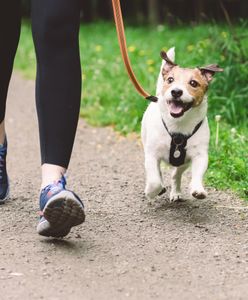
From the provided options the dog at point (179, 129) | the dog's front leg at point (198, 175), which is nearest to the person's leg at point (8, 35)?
the dog at point (179, 129)

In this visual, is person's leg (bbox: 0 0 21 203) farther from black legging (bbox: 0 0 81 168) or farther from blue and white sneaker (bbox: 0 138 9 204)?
black legging (bbox: 0 0 81 168)

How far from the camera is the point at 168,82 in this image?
3.98 meters

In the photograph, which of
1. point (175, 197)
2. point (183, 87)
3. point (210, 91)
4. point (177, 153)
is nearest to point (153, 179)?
point (177, 153)

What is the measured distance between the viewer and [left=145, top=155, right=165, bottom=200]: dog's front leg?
3.97 m

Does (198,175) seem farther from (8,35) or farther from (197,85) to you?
(8,35)

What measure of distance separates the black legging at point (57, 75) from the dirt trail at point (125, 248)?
1.45 ft

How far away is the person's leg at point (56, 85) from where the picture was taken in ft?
10.6

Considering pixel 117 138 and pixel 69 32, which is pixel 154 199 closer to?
pixel 69 32

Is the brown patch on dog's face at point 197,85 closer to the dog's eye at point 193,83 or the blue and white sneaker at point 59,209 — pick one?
the dog's eye at point 193,83

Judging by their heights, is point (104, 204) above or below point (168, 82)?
below

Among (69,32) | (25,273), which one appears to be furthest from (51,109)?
(25,273)

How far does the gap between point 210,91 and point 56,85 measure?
3.63 meters

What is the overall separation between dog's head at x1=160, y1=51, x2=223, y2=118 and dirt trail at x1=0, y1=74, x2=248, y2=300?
60 cm

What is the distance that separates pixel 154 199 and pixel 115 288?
61.4 inches
